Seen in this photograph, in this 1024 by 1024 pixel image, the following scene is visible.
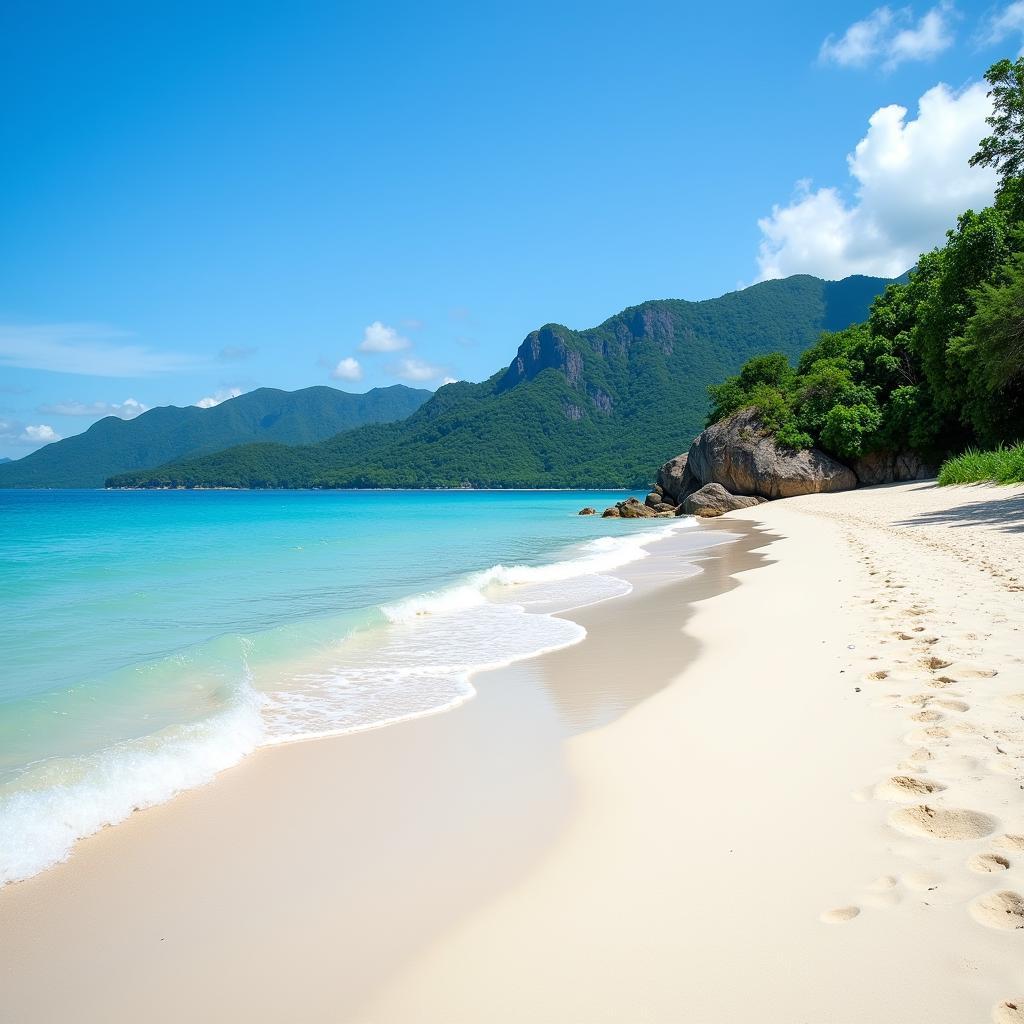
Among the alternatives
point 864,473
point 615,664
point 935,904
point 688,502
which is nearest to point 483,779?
point 935,904

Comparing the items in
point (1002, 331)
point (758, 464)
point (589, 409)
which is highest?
point (589, 409)

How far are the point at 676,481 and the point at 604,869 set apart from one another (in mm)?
46528

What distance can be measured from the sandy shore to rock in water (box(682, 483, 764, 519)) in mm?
33661

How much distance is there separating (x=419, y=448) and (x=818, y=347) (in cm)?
11771

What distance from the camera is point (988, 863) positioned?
2.65 metres

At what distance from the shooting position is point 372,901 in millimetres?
3127

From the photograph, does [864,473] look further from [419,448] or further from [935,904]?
[419,448]

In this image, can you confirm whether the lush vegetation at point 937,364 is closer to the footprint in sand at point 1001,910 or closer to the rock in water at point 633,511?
the rock in water at point 633,511

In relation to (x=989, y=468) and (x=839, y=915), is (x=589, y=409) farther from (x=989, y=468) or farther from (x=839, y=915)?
(x=839, y=915)

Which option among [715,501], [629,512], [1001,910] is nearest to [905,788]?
[1001,910]

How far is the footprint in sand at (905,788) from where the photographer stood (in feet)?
10.9

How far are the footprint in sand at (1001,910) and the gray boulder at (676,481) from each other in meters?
44.4

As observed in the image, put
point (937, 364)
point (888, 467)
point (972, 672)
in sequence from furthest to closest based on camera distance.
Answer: point (888, 467) < point (937, 364) < point (972, 672)

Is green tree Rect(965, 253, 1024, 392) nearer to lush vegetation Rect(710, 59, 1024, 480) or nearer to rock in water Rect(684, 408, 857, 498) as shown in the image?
lush vegetation Rect(710, 59, 1024, 480)
